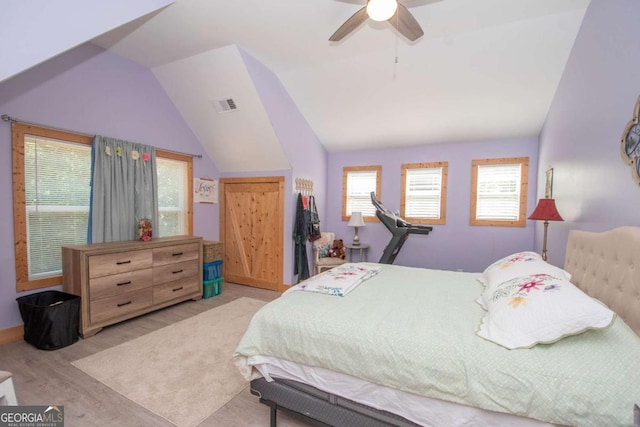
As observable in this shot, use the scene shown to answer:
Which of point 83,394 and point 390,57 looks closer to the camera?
point 83,394

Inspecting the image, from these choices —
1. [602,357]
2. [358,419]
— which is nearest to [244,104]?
[358,419]

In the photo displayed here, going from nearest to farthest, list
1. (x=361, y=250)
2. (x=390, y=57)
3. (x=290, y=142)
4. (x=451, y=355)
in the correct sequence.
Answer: (x=451, y=355) → (x=390, y=57) → (x=290, y=142) → (x=361, y=250)

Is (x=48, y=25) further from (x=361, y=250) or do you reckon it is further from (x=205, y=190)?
(x=361, y=250)

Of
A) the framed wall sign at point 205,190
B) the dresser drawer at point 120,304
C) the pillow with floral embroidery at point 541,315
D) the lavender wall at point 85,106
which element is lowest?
the dresser drawer at point 120,304

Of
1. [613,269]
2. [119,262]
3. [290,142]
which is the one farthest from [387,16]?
[119,262]

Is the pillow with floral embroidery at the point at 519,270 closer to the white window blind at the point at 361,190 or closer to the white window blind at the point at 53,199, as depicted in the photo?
the white window blind at the point at 361,190

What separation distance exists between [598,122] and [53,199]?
5024mm

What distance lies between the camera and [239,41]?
3.02 metres

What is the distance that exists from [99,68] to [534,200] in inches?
235

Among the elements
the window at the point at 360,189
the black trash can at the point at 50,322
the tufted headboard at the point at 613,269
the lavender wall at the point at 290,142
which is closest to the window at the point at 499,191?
the window at the point at 360,189

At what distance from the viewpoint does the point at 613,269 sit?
5.22 feet

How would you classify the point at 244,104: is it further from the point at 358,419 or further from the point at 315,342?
the point at 358,419

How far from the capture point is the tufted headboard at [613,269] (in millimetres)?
1399

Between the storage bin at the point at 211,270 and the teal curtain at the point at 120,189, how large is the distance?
0.86m
